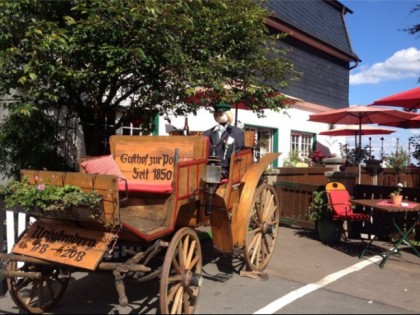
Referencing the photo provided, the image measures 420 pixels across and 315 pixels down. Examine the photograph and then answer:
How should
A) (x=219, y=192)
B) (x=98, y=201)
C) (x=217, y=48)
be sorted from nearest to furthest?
(x=98, y=201)
(x=219, y=192)
(x=217, y=48)

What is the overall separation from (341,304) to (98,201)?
8.82 ft

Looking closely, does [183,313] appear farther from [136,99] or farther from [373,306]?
[136,99]

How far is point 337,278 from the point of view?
5.77 meters

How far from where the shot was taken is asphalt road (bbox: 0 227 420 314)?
4535mm

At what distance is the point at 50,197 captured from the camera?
3.77 meters

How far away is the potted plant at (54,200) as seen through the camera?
366 cm

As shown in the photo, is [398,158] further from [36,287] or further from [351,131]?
[36,287]

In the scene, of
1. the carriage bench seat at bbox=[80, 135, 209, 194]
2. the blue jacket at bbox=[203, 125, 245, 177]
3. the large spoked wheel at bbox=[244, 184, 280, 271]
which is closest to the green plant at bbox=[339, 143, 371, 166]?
the large spoked wheel at bbox=[244, 184, 280, 271]

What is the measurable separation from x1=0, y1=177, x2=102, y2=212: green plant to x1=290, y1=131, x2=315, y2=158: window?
513 inches

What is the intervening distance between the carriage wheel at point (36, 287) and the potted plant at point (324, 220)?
4.70 m

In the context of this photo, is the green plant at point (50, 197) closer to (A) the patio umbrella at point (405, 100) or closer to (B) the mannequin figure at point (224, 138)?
(B) the mannequin figure at point (224, 138)

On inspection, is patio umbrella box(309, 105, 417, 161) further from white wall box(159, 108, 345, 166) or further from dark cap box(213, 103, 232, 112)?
dark cap box(213, 103, 232, 112)

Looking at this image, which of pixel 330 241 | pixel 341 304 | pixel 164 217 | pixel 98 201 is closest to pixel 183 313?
pixel 164 217

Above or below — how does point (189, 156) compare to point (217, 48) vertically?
below
